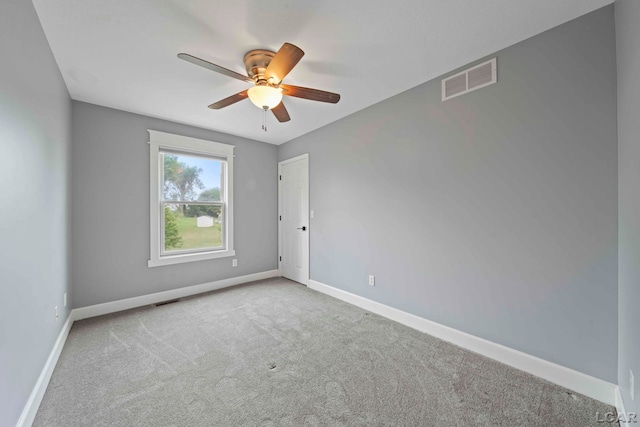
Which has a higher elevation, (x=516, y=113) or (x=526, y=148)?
(x=516, y=113)

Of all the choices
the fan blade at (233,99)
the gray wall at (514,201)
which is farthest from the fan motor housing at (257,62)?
the gray wall at (514,201)

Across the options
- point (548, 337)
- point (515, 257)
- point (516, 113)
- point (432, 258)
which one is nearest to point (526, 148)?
point (516, 113)

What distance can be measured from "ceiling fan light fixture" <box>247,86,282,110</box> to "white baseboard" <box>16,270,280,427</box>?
2.38 meters

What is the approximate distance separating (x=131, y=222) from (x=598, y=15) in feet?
15.4

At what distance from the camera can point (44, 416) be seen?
148cm

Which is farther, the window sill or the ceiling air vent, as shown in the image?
the window sill

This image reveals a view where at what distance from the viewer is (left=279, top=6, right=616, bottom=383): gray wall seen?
5.21ft

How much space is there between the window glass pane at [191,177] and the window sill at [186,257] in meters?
0.82

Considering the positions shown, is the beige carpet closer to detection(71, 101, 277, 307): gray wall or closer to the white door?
detection(71, 101, 277, 307): gray wall

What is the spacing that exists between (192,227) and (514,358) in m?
3.97

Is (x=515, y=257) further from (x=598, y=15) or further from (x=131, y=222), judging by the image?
(x=131, y=222)

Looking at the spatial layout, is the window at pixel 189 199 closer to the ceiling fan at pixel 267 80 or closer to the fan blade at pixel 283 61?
the ceiling fan at pixel 267 80

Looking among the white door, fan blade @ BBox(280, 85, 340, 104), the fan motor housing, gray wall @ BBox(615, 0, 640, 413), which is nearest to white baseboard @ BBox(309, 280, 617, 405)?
gray wall @ BBox(615, 0, 640, 413)

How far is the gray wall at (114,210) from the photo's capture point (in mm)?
2820
